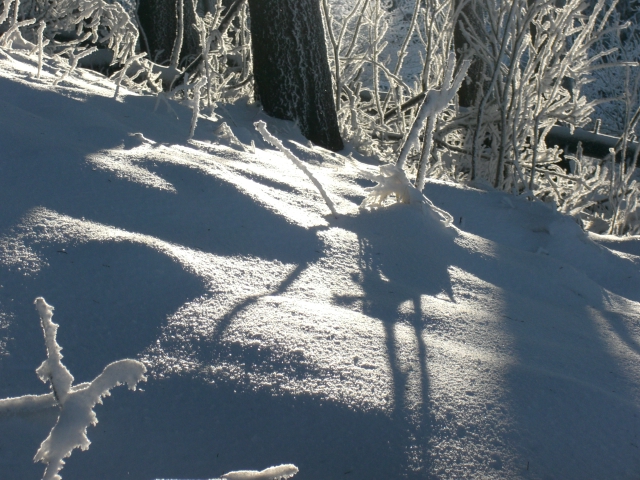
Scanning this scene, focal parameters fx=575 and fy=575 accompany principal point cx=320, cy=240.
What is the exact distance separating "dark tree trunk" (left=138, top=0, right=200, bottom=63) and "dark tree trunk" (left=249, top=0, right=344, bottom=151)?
3.02m

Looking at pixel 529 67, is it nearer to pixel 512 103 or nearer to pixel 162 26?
pixel 512 103

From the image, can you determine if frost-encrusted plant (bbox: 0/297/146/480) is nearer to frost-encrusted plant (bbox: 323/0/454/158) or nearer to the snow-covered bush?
the snow-covered bush

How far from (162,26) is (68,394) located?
593cm

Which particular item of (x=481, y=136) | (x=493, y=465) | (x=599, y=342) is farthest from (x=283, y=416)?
(x=481, y=136)

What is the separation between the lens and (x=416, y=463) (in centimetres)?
76

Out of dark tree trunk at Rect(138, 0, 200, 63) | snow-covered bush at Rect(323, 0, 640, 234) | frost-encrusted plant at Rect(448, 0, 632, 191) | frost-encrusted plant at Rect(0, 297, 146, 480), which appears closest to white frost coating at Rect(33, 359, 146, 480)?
frost-encrusted plant at Rect(0, 297, 146, 480)

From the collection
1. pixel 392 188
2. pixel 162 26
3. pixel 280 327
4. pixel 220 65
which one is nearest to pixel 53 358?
pixel 280 327

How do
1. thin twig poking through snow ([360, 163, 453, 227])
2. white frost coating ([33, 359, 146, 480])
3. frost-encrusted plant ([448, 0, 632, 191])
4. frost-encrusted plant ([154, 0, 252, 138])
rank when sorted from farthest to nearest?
frost-encrusted plant ([154, 0, 252, 138]) < frost-encrusted plant ([448, 0, 632, 191]) < thin twig poking through snow ([360, 163, 453, 227]) < white frost coating ([33, 359, 146, 480])

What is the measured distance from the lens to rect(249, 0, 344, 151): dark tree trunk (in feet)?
9.95

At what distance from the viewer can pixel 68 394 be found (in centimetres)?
60

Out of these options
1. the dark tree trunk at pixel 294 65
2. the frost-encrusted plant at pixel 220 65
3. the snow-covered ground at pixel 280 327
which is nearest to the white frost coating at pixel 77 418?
the snow-covered ground at pixel 280 327

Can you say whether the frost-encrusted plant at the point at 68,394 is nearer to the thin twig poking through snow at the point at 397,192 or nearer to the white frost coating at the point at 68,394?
the white frost coating at the point at 68,394

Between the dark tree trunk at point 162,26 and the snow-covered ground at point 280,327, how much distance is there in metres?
4.23

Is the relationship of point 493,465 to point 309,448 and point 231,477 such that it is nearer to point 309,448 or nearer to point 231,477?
point 309,448
